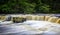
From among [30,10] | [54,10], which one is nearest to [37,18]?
[30,10]

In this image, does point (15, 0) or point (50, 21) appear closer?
point (50, 21)

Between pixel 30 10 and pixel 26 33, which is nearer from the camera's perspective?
pixel 26 33

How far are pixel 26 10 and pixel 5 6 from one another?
1.96 metres

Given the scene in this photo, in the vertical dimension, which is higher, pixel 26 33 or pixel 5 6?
pixel 5 6

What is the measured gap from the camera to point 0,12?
56.0 ft

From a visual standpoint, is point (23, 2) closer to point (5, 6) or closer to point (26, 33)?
point (5, 6)

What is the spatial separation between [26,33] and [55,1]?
40.4 ft

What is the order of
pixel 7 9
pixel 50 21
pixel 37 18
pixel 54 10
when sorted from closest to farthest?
pixel 50 21
pixel 37 18
pixel 7 9
pixel 54 10

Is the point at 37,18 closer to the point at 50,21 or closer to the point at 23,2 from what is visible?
the point at 50,21

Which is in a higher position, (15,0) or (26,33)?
(15,0)

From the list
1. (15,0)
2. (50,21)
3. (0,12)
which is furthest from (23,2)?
(50,21)

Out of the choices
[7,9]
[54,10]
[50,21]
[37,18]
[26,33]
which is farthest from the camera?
[54,10]

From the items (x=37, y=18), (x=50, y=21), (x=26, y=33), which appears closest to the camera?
(x=26, y=33)

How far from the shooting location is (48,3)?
780 inches
